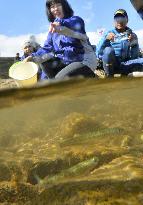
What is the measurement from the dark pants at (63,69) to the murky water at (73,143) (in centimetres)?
19

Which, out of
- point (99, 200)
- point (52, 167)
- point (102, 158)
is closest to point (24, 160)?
point (52, 167)

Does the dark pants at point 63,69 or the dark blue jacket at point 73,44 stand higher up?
the dark blue jacket at point 73,44

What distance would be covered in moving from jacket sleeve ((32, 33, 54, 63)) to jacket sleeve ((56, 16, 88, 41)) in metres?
0.41

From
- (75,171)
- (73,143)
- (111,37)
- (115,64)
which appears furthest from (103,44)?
(75,171)

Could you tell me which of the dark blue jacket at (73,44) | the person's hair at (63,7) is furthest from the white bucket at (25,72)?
the person's hair at (63,7)

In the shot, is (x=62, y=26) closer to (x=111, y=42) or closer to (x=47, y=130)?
(x=111, y=42)

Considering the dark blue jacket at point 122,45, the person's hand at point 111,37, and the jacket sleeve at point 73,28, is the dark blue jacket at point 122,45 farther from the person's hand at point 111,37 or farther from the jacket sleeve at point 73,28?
the jacket sleeve at point 73,28

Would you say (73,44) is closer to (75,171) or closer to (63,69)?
(63,69)

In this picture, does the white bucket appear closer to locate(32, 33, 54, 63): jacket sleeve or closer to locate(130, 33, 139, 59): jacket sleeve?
locate(32, 33, 54, 63): jacket sleeve

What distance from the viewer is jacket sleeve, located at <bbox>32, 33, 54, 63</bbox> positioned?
5.38m

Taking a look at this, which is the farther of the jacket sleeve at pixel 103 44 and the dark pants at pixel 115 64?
the jacket sleeve at pixel 103 44

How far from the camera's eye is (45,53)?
5.46 m

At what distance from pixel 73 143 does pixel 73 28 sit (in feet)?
6.23

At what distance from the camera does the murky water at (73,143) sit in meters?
3.98
